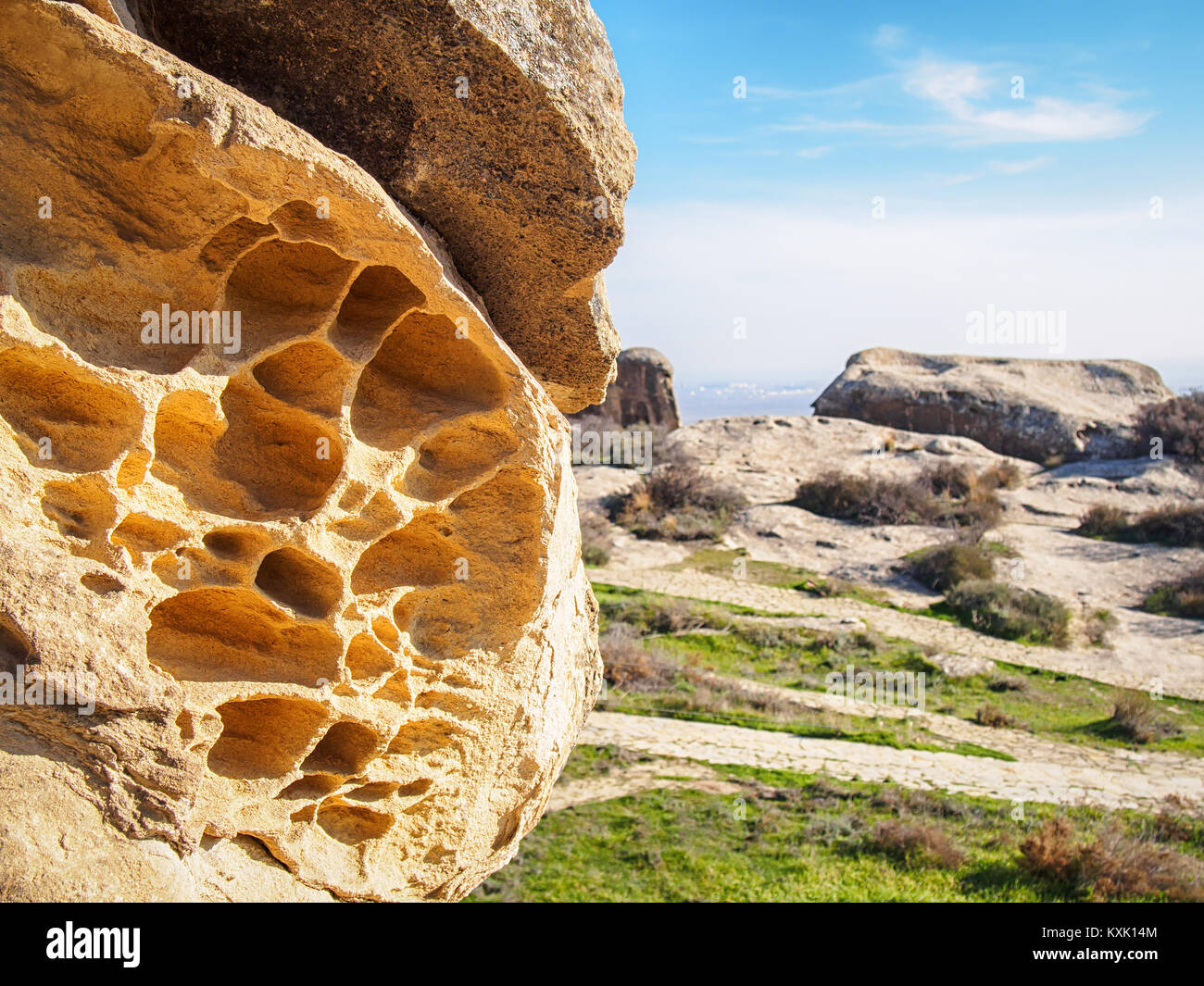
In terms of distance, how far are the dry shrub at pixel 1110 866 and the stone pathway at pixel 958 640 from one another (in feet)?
18.3

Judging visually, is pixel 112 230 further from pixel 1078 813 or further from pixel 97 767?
pixel 1078 813

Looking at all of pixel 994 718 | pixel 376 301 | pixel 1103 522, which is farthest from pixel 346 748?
pixel 1103 522

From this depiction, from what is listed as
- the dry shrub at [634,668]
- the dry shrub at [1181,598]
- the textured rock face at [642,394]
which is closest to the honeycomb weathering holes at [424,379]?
the dry shrub at [634,668]

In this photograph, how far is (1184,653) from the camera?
1407cm

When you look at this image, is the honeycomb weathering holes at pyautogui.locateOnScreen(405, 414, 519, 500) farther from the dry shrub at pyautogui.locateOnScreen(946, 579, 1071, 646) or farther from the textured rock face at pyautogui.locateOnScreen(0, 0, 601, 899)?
the dry shrub at pyautogui.locateOnScreen(946, 579, 1071, 646)

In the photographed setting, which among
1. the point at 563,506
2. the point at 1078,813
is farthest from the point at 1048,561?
the point at 563,506

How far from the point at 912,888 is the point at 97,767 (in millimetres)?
6654

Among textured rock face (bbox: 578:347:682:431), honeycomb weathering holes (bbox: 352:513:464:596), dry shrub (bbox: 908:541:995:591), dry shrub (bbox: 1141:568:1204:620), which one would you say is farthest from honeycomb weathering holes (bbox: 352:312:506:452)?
textured rock face (bbox: 578:347:682:431)

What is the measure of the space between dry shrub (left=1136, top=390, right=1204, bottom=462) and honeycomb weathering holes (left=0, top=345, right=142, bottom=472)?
88.6 feet

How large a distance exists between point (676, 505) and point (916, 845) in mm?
13707

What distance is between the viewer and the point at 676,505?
846 inches

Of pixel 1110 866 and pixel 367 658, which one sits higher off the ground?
pixel 367 658

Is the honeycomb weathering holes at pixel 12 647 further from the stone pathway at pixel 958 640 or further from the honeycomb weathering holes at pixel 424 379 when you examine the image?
the stone pathway at pixel 958 640

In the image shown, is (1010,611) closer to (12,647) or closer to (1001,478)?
(1001,478)
